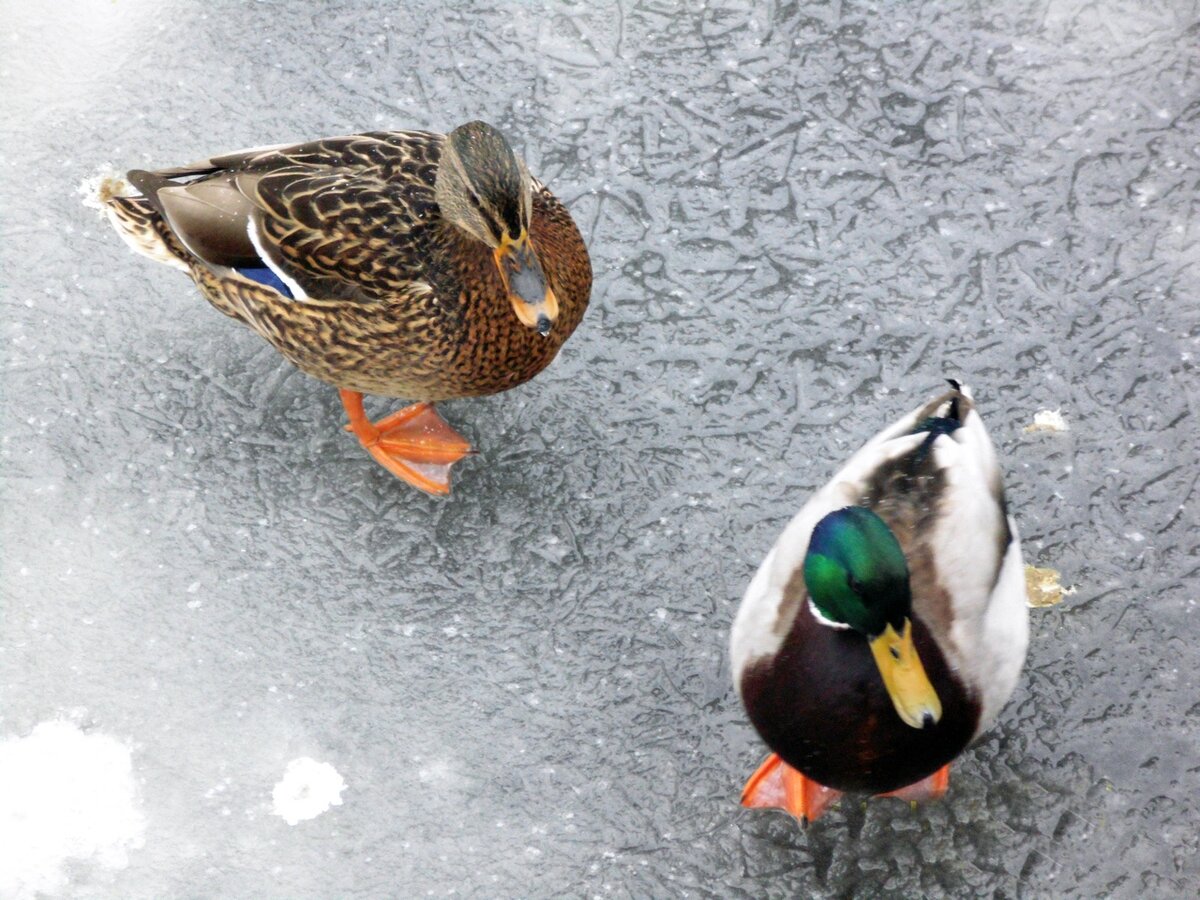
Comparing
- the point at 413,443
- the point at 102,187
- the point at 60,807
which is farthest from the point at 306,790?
the point at 102,187

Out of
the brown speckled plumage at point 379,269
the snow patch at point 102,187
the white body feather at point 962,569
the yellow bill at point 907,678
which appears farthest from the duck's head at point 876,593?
the snow patch at point 102,187

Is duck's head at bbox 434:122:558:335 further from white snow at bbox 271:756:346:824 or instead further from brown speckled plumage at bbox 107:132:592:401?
white snow at bbox 271:756:346:824

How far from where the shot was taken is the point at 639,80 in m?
3.73

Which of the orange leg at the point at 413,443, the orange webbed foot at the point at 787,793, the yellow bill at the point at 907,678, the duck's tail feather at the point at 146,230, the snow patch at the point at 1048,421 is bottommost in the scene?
the orange webbed foot at the point at 787,793

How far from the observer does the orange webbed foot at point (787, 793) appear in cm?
255

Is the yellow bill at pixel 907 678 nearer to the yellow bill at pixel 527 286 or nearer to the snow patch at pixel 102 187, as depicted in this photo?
the yellow bill at pixel 527 286

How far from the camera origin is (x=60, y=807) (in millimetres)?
2617

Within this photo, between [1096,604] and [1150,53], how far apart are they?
1806 millimetres

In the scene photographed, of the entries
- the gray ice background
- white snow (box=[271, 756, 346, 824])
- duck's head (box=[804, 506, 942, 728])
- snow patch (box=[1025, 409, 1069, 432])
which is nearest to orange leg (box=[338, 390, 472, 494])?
the gray ice background

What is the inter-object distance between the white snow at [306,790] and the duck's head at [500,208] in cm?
104

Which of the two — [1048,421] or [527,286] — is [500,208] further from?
[1048,421]

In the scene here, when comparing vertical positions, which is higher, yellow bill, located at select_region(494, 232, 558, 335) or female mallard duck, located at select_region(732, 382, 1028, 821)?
yellow bill, located at select_region(494, 232, 558, 335)

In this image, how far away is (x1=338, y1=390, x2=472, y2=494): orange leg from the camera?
3.08 metres

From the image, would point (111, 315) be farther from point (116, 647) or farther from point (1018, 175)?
point (1018, 175)
